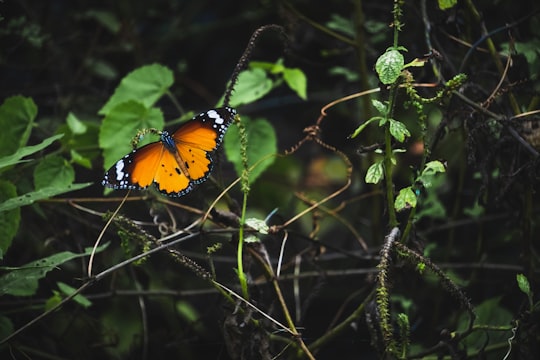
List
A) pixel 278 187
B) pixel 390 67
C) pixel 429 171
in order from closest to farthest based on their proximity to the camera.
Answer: pixel 390 67 < pixel 429 171 < pixel 278 187

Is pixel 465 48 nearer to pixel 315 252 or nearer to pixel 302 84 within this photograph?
pixel 302 84

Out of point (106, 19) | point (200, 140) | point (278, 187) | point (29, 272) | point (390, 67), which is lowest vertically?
point (278, 187)

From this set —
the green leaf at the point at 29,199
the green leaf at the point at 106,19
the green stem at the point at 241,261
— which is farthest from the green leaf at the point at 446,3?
the green leaf at the point at 106,19

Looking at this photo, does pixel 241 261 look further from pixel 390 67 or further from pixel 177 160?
pixel 390 67

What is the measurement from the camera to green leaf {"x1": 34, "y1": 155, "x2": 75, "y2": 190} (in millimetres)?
1526

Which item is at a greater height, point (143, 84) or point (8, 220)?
point (143, 84)

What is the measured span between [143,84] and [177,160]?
49 cm

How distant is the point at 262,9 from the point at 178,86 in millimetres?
474

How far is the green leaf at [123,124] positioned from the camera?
1.58m

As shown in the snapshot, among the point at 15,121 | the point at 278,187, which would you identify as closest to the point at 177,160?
the point at 15,121

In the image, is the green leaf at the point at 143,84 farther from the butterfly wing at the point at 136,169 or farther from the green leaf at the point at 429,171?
the green leaf at the point at 429,171

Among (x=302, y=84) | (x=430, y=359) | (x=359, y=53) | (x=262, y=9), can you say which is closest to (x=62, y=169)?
(x=302, y=84)

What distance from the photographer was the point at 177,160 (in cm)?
133

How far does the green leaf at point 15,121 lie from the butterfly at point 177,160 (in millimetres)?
451
